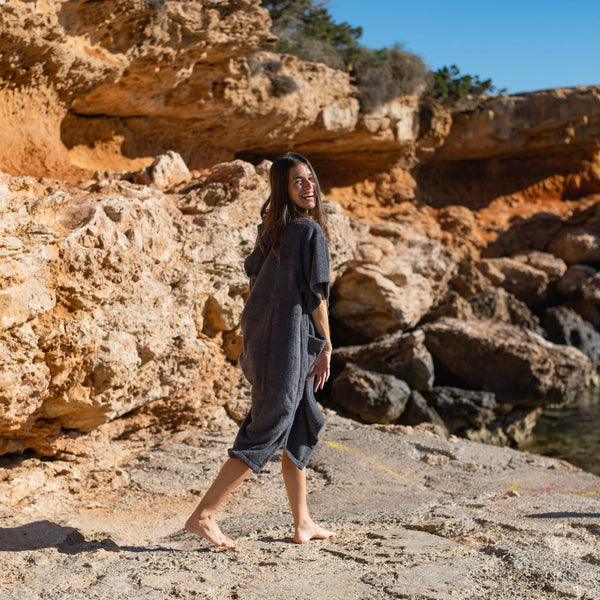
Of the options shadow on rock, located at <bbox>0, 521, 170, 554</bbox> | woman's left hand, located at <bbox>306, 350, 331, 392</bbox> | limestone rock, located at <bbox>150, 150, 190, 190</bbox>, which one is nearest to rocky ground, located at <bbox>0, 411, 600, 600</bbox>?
shadow on rock, located at <bbox>0, 521, 170, 554</bbox>

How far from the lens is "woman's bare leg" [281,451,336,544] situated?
3.04m

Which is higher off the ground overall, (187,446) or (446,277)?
(446,277)

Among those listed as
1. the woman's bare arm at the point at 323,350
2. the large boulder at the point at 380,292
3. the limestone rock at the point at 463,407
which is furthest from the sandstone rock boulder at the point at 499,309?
the woman's bare arm at the point at 323,350

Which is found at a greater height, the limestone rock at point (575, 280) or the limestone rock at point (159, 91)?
the limestone rock at point (159, 91)

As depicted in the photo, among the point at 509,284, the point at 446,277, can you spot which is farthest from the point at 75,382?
the point at 509,284

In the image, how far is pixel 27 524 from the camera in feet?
10.5

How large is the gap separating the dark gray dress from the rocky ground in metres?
0.47

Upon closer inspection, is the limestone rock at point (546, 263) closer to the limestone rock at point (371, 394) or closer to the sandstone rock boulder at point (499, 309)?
the sandstone rock boulder at point (499, 309)

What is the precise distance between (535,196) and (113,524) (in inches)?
708

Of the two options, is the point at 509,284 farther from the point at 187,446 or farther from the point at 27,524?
the point at 27,524

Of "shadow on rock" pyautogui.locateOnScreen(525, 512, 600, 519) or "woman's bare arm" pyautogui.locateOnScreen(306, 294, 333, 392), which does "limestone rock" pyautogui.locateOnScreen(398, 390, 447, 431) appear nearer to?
"shadow on rock" pyautogui.locateOnScreen(525, 512, 600, 519)

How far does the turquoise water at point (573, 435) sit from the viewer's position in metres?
8.19

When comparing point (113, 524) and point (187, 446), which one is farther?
point (187, 446)

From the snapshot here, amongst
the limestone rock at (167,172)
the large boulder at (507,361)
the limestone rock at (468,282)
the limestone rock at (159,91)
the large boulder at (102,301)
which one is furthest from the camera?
the limestone rock at (468,282)
